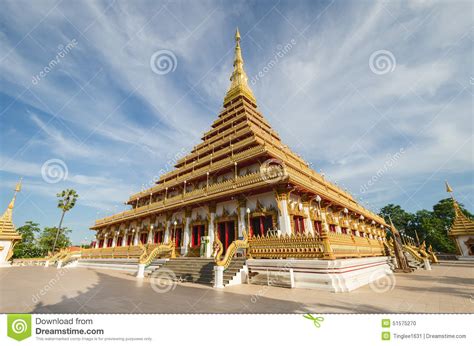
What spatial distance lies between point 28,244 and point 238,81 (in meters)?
56.8

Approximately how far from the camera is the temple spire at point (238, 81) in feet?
87.0

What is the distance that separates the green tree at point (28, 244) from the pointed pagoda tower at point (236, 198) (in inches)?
1338

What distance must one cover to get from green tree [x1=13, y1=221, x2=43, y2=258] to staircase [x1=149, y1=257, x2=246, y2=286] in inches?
2003

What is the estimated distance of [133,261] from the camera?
1803cm

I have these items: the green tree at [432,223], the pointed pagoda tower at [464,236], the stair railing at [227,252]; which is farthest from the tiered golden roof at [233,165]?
the green tree at [432,223]

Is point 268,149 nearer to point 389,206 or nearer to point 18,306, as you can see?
point 18,306

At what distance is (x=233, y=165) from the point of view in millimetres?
16625

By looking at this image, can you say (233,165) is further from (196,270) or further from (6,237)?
(6,237)

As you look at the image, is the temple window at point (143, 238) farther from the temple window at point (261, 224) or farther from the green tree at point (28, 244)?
the green tree at point (28, 244)

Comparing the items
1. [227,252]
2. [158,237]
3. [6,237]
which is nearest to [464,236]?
[227,252]

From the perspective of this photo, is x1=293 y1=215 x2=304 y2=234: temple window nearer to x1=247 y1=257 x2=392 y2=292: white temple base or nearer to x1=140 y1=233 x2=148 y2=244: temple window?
x1=247 y1=257 x2=392 y2=292: white temple base

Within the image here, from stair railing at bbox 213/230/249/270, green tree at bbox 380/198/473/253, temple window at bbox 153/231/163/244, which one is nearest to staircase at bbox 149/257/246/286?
stair railing at bbox 213/230/249/270
